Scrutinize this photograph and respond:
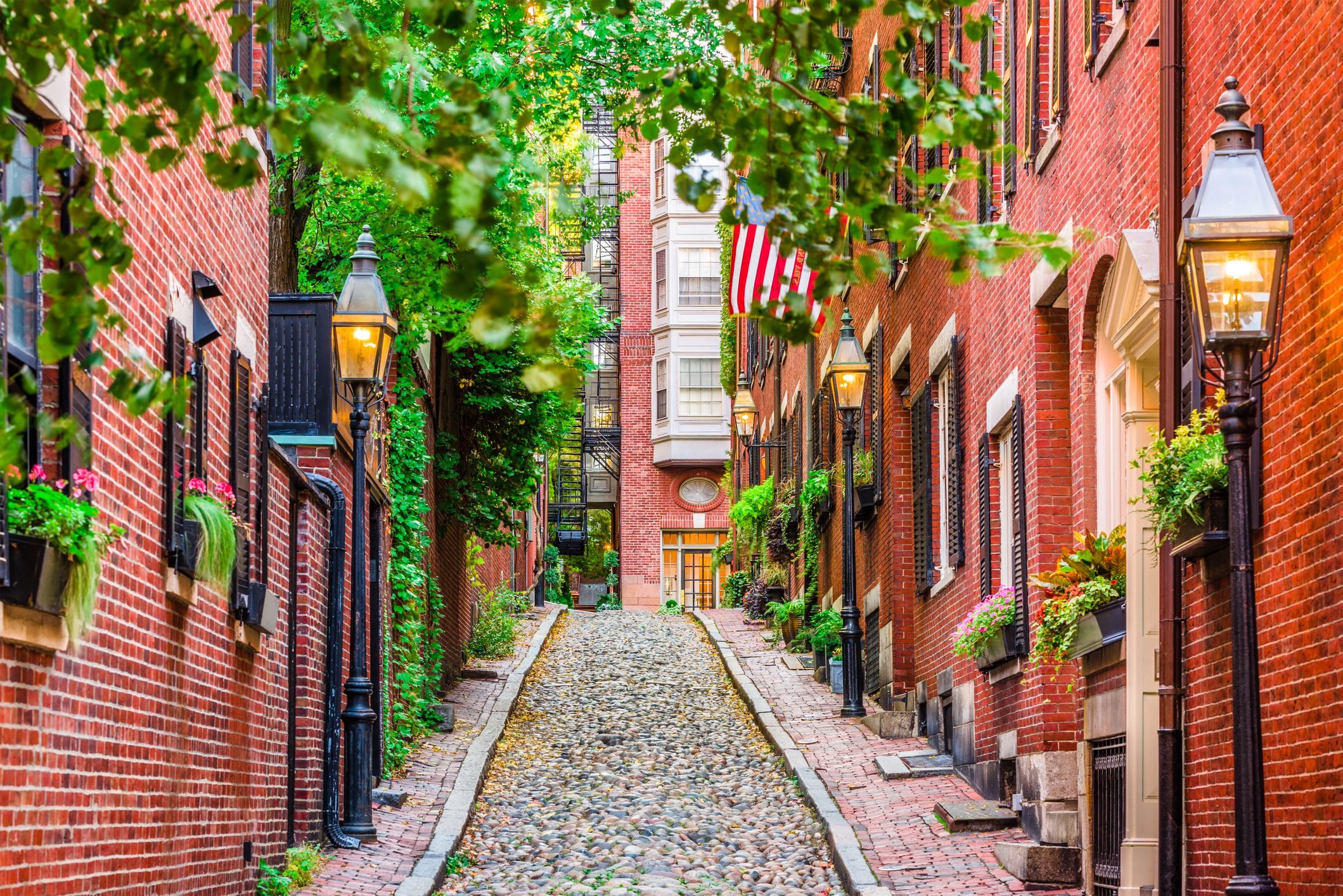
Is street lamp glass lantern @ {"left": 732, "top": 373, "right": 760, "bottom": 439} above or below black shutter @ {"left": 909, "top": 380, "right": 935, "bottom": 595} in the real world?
above

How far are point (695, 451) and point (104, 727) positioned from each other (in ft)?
148

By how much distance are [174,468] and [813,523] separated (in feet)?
57.0

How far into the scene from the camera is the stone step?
1270 centimetres

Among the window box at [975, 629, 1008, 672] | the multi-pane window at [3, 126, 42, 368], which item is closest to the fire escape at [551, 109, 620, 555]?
the window box at [975, 629, 1008, 672]

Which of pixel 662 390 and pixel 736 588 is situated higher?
Answer: pixel 662 390

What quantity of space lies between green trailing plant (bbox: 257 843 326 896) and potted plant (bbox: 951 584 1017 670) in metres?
4.88

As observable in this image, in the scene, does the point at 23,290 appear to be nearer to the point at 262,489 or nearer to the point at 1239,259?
the point at 1239,259

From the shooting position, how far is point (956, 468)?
15.4 metres

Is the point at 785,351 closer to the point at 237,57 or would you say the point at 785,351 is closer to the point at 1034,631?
the point at 1034,631

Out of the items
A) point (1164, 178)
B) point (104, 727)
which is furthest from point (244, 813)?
point (1164, 178)

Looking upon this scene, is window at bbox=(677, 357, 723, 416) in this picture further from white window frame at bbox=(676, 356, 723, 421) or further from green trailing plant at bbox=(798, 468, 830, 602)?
green trailing plant at bbox=(798, 468, 830, 602)

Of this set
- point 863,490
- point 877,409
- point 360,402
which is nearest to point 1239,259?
point 360,402

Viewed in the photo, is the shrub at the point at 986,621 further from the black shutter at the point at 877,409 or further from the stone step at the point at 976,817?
the black shutter at the point at 877,409

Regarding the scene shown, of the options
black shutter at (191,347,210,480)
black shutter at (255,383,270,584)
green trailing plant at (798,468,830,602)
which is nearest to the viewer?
black shutter at (191,347,210,480)
